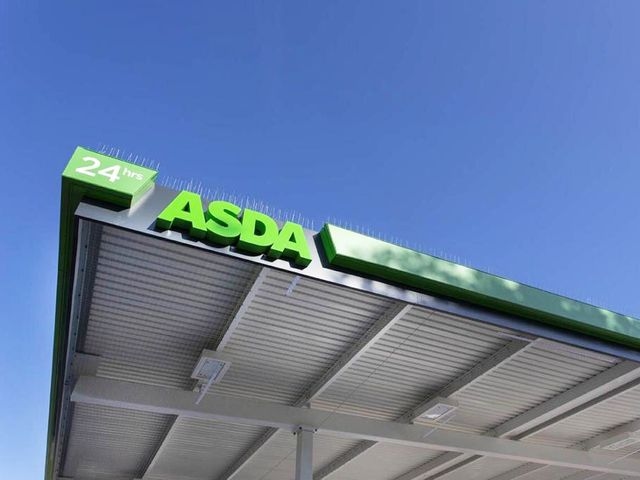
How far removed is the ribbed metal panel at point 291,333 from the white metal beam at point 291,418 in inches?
11.5

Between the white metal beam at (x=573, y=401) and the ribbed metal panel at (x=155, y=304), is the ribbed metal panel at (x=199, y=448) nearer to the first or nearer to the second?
the ribbed metal panel at (x=155, y=304)

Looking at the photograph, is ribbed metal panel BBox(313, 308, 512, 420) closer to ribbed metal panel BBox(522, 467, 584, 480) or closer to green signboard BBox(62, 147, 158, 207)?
green signboard BBox(62, 147, 158, 207)

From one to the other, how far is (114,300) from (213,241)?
213 centimetres

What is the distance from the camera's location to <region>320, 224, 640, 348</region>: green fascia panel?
6496 mm

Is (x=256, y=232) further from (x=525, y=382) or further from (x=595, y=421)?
(x=595, y=421)

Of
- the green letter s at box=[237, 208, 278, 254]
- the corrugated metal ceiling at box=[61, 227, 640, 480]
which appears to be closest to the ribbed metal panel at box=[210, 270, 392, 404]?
the corrugated metal ceiling at box=[61, 227, 640, 480]

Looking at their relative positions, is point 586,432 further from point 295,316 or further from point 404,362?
point 295,316

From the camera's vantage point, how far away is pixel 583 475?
1444 cm

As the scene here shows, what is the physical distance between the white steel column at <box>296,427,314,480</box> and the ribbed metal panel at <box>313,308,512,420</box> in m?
0.49

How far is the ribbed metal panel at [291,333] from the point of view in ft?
23.5

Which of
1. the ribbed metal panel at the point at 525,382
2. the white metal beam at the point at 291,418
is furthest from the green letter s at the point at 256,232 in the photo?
the ribbed metal panel at the point at 525,382

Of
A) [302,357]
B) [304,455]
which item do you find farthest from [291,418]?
[302,357]

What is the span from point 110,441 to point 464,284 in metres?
8.43

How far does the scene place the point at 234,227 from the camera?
19.5ft
